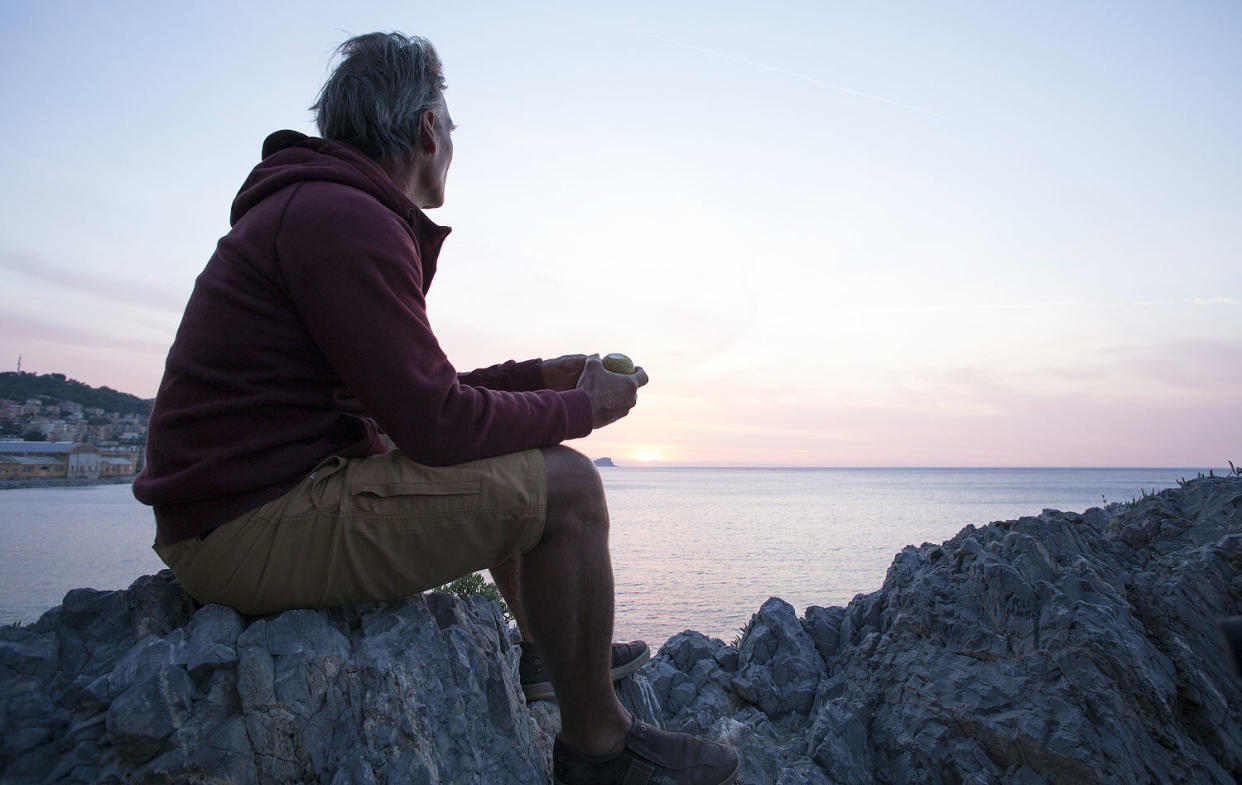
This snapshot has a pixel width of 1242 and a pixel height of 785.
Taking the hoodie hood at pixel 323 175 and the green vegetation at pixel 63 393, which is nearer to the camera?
the hoodie hood at pixel 323 175

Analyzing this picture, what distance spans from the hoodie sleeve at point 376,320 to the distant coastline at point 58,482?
7072 centimetres

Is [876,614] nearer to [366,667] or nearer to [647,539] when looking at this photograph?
[366,667]

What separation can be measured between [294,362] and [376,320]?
15.7 inches

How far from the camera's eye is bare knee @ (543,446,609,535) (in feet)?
8.00

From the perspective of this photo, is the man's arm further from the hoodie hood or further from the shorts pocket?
the shorts pocket

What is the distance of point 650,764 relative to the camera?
2.63 metres

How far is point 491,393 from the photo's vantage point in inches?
94.9

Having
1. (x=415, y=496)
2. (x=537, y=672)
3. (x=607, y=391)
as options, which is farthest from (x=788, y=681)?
(x=415, y=496)

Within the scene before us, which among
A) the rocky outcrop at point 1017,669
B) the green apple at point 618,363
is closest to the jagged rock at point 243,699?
the green apple at point 618,363

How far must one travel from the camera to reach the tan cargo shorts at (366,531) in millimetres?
2303

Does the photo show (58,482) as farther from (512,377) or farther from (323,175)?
(323,175)

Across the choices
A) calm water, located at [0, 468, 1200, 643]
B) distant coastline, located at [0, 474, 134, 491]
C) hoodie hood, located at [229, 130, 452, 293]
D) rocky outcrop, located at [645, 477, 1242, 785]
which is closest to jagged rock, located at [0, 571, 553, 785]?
hoodie hood, located at [229, 130, 452, 293]

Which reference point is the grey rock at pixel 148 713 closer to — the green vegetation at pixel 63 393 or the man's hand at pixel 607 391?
the man's hand at pixel 607 391

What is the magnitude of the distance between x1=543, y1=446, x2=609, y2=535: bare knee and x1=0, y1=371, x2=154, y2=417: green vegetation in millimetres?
86626
